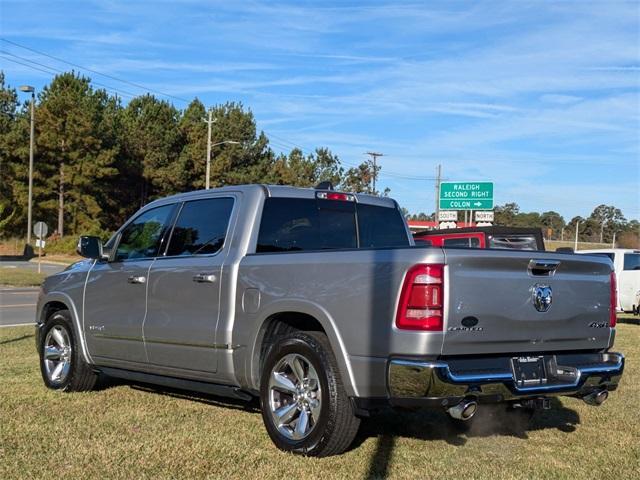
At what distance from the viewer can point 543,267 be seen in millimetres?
4859

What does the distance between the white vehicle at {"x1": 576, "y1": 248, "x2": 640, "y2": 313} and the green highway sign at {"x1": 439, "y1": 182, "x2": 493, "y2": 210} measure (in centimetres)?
2678

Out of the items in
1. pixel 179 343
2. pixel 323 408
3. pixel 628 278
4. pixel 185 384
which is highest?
pixel 179 343

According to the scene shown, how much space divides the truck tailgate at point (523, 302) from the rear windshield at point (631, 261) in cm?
1335

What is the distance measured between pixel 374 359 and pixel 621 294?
14666 mm

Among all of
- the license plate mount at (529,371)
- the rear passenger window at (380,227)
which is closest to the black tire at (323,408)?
the license plate mount at (529,371)

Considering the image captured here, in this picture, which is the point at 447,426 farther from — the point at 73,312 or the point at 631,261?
the point at 631,261

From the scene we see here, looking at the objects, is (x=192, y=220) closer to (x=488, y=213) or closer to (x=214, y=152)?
(x=488, y=213)

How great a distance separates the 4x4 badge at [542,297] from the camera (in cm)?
479

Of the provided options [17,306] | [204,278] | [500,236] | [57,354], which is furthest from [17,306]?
[204,278]

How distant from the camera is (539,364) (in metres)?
4.83

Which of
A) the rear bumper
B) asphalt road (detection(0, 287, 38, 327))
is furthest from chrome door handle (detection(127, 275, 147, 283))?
asphalt road (detection(0, 287, 38, 327))

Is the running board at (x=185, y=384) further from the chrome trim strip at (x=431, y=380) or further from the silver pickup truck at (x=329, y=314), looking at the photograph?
the chrome trim strip at (x=431, y=380)

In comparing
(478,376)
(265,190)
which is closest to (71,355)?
(265,190)

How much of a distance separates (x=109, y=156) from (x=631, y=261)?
42984mm
